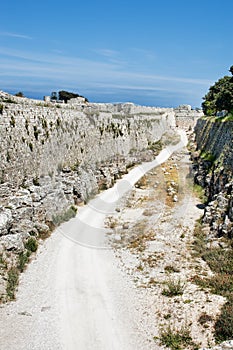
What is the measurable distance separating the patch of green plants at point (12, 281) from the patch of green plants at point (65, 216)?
5949 millimetres

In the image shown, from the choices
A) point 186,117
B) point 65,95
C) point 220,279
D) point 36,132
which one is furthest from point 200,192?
point 186,117

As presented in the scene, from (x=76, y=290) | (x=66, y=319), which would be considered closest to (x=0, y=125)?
(x=76, y=290)

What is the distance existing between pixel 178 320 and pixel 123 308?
2.05 metres

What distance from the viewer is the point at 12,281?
534 inches

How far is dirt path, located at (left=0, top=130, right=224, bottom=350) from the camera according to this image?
1076 centimetres

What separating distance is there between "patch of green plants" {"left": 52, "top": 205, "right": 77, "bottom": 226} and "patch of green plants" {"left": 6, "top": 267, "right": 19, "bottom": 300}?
595cm

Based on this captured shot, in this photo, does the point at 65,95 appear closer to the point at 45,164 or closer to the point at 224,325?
the point at 45,164

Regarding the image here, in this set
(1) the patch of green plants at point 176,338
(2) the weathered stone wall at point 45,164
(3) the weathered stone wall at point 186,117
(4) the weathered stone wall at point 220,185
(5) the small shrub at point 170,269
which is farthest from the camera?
(3) the weathered stone wall at point 186,117

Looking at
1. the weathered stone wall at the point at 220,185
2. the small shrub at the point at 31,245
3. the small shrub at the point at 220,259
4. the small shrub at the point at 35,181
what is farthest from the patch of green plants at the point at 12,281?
the weathered stone wall at the point at 220,185

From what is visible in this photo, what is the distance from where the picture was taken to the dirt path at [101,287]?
10.8 metres

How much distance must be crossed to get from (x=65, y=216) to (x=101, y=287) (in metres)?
8.17

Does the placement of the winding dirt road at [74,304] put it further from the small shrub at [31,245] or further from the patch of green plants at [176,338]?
the patch of green plants at [176,338]

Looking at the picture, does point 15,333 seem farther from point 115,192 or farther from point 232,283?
point 115,192

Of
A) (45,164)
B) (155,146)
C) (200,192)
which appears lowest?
(200,192)
